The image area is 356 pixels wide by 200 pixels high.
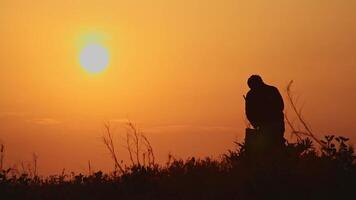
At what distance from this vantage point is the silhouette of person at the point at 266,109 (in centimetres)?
1509

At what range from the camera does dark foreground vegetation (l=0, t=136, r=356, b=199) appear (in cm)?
1161

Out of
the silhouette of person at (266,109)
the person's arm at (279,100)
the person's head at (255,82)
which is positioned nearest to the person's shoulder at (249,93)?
the silhouette of person at (266,109)

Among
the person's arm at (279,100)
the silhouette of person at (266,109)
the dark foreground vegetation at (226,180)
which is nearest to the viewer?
the dark foreground vegetation at (226,180)

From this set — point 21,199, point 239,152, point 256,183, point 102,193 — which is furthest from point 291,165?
point 21,199

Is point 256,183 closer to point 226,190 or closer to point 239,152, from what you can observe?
point 226,190

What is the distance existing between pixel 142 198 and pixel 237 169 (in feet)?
5.88

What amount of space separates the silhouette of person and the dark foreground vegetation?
0.60m

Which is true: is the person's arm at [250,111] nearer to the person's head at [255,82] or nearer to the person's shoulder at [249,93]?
the person's shoulder at [249,93]

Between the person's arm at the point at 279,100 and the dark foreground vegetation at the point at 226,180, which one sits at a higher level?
the person's arm at the point at 279,100

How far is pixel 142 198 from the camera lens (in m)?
13.5

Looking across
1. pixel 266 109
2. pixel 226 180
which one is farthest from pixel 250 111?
pixel 226 180

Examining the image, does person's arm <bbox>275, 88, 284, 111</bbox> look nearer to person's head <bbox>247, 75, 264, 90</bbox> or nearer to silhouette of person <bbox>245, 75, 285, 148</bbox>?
silhouette of person <bbox>245, 75, 285, 148</bbox>

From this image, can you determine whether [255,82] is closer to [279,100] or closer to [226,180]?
[279,100]

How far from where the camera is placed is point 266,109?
15.3 meters
